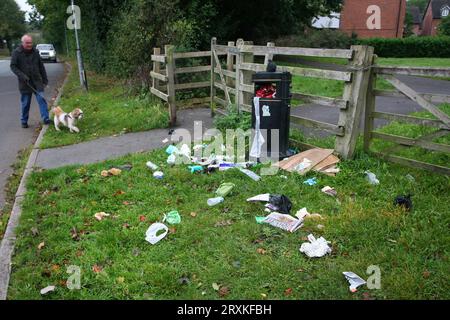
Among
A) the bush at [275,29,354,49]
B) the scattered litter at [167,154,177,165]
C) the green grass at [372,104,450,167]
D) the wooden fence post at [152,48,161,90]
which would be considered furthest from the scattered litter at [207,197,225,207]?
the bush at [275,29,354,49]

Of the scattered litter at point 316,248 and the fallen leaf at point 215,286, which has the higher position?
the scattered litter at point 316,248

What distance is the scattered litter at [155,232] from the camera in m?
4.43

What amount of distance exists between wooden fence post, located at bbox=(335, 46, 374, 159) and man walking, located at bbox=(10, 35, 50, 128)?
284 inches

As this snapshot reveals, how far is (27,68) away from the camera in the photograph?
9.80 metres

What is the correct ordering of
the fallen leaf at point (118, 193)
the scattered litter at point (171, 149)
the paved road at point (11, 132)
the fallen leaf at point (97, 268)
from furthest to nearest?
the paved road at point (11, 132), the scattered litter at point (171, 149), the fallen leaf at point (118, 193), the fallen leaf at point (97, 268)

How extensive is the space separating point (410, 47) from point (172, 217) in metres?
32.2

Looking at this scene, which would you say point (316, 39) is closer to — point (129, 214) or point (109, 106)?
point (109, 106)

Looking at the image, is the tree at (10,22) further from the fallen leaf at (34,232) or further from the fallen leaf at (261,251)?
the fallen leaf at (261,251)

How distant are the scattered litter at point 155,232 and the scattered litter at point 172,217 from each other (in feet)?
0.47

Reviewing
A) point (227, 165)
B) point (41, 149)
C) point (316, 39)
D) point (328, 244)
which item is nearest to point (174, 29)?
point (41, 149)

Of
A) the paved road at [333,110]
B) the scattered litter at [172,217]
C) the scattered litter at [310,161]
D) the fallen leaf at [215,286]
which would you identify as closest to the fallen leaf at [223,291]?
the fallen leaf at [215,286]

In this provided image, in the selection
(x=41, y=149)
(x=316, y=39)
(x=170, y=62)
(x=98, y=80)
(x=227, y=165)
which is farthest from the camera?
(x=316, y=39)
